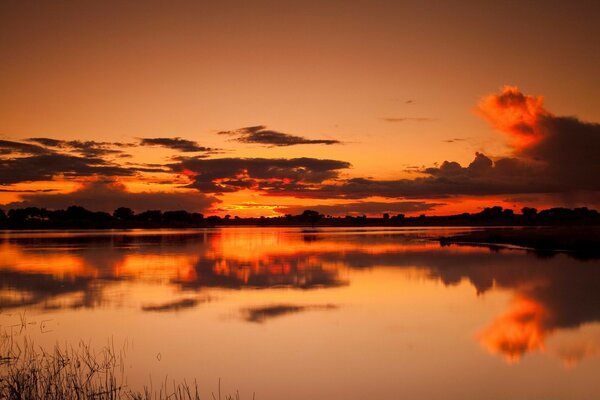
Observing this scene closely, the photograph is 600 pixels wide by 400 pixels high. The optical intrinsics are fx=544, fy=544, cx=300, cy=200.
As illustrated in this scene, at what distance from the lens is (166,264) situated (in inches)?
1433

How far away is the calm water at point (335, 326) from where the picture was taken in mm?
11602

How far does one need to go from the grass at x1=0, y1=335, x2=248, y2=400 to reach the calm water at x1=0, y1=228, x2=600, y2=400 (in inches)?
18.6

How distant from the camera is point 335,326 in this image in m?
16.8

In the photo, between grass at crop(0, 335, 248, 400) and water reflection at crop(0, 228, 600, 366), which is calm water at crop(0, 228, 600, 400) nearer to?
water reflection at crop(0, 228, 600, 366)

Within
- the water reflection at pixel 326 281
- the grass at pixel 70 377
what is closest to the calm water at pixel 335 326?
the water reflection at pixel 326 281

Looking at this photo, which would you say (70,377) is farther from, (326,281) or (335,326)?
(326,281)

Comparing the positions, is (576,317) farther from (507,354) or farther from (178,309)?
(178,309)

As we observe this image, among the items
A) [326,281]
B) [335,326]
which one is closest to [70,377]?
[335,326]

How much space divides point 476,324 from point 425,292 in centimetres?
694

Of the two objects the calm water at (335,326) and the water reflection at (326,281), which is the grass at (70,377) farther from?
the water reflection at (326,281)

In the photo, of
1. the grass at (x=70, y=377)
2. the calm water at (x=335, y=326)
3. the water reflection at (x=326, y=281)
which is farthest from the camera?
the water reflection at (x=326, y=281)

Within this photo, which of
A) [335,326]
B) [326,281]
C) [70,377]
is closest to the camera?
[70,377]

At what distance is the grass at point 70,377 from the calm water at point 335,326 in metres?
0.47

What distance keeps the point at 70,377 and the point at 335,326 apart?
26.6 ft
